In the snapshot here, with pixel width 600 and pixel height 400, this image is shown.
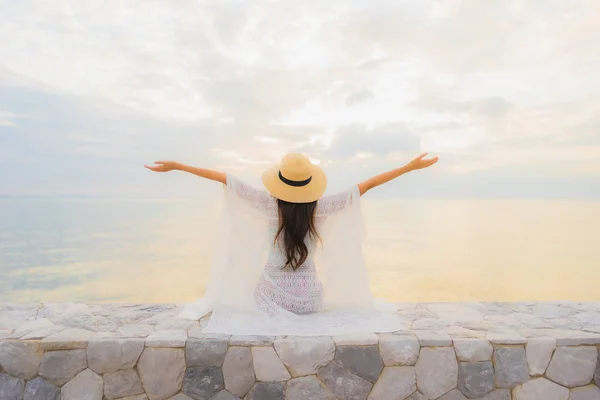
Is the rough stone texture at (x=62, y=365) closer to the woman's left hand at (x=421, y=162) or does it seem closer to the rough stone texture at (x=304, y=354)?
the rough stone texture at (x=304, y=354)

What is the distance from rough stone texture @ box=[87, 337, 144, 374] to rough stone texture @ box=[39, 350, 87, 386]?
6 cm

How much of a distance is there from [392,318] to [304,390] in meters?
0.85

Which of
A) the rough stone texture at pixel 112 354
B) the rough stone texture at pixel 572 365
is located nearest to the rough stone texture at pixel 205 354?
the rough stone texture at pixel 112 354

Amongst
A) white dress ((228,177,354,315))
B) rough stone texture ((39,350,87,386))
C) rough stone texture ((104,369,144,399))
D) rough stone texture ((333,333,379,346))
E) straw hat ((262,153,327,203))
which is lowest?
rough stone texture ((104,369,144,399))

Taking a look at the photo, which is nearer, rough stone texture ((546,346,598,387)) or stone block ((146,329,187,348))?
stone block ((146,329,187,348))

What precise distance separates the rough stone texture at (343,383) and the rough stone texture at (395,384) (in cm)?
6

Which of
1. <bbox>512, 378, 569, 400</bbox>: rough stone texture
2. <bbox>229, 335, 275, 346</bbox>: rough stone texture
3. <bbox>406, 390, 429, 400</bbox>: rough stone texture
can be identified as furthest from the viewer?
<bbox>512, 378, 569, 400</bbox>: rough stone texture

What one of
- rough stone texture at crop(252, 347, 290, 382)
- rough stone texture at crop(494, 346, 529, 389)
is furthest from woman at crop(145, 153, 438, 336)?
rough stone texture at crop(494, 346, 529, 389)

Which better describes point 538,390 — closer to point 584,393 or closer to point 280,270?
point 584,393

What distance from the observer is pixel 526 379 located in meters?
3.55

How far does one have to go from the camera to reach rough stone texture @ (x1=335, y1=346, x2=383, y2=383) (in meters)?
3.38

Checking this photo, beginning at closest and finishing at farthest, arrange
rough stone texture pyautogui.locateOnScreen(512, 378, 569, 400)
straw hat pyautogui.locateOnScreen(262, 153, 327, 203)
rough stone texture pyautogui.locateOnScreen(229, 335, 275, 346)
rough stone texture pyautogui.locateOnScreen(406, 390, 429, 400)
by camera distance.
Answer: rough stone texture pyautogui.locateOnScreen(229, 335, 275, 346) < rough stone texture pyautogui.locateOnScreen(406, 390, 429, 400) < rough stone texture pyautogui.locateOnScreen(512, 378, 569, 400) < straw hat pyautogui.locateOnScreen(262, 153, 327, 203)

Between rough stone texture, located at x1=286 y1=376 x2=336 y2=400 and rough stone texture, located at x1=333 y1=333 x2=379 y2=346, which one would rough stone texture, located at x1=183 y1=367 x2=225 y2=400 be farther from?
rough stone texture, located at x1=333 y1=333 x2=379 y2=346

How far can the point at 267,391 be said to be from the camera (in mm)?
3393
